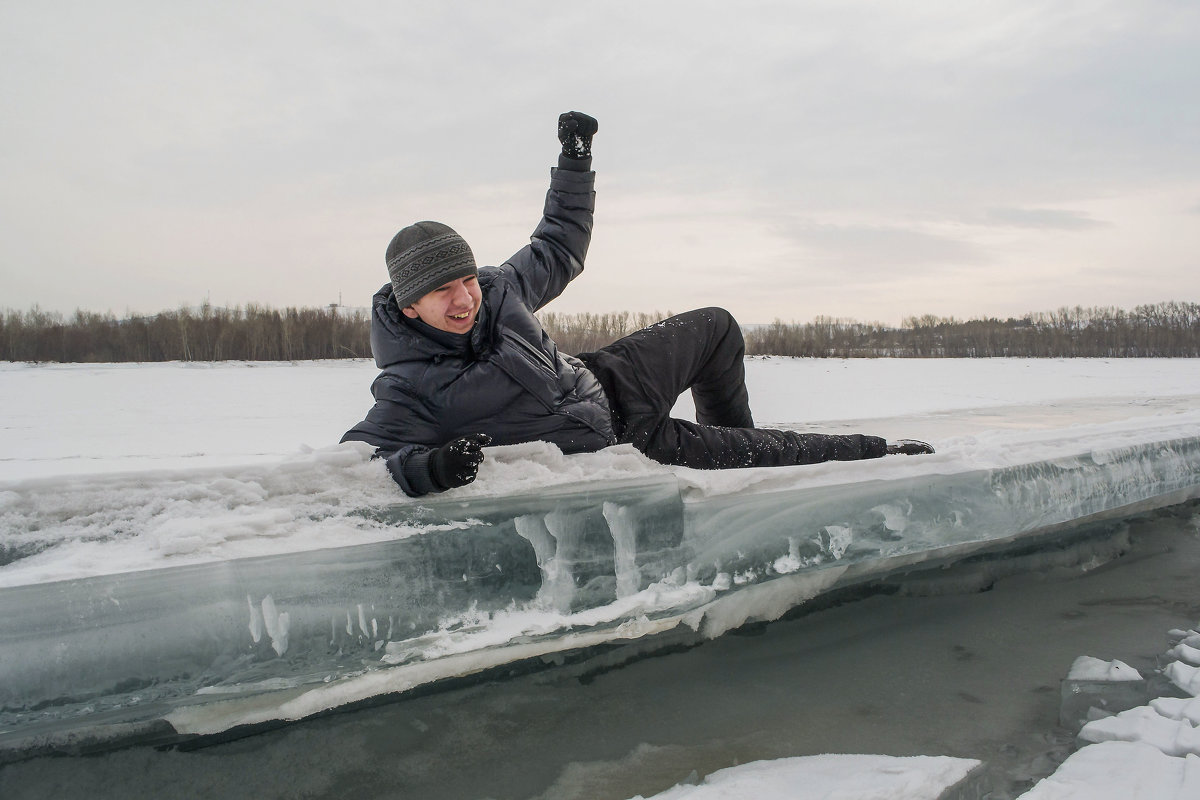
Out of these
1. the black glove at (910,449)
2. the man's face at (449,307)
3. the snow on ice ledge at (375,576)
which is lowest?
the snow on ice ledge at (375,576)

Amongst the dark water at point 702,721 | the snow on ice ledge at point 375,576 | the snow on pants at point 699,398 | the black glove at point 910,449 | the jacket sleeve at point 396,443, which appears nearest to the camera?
the snow on ice ledge at point 375,576

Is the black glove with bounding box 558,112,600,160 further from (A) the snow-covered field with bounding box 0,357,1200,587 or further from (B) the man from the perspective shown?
(A) the snow-covered field with bounding box 0,357,1200,587

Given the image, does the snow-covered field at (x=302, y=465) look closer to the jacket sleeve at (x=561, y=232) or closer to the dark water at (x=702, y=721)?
the dark water at (x=702, y=721)

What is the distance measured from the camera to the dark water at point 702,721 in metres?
1.46

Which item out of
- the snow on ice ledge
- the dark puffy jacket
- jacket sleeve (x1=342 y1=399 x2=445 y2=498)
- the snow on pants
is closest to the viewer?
the snow on ice ledge

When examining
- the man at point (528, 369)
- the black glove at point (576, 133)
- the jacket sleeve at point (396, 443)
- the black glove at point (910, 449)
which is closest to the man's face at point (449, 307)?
the man at point (528, 369)

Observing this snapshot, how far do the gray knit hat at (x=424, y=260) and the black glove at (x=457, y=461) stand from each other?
471 mm

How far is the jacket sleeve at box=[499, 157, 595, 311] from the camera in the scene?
2.22 metres

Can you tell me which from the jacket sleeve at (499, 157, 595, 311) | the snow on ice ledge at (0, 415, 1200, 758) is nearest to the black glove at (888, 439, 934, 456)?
the snow on ice ledge at (0, 415, 1200, 758)

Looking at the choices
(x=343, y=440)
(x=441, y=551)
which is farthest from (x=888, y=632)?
(x=343, y=440)

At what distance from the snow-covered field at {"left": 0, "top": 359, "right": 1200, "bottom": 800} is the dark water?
0.16m

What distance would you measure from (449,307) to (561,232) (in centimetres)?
61

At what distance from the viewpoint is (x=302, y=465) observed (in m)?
1.57

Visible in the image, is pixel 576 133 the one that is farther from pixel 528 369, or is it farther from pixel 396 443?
pixel 396 443
